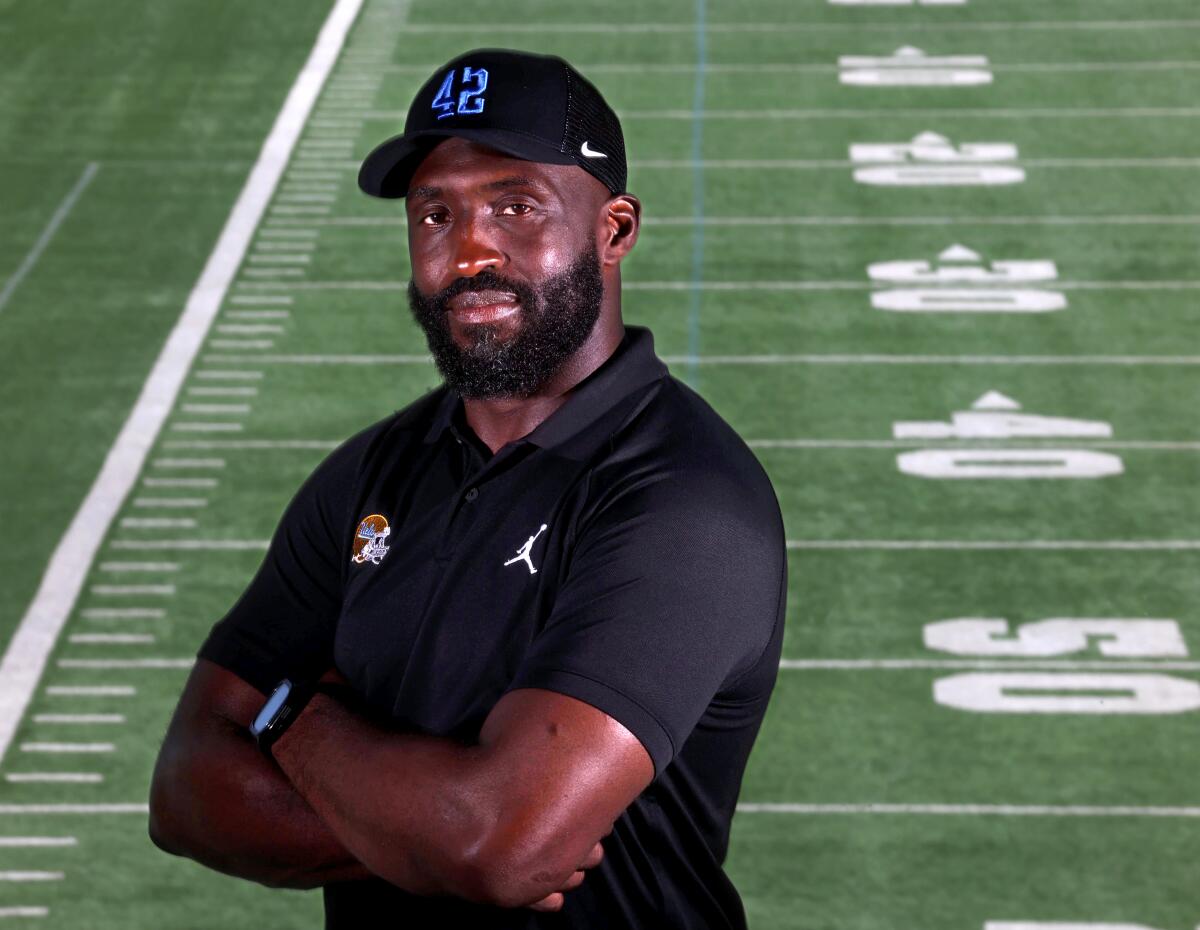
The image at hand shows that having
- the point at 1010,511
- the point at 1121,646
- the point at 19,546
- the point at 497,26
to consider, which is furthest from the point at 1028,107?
the point at 19,546

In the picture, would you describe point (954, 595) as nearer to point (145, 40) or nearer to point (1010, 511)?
point (1010, 511)

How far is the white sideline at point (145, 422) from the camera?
524 cm

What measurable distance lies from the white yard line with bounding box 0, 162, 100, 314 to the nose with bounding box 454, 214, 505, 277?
18.0ft

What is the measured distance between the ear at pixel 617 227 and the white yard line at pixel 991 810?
2.78 m

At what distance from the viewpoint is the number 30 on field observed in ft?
16.4

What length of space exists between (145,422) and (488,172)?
4.64m

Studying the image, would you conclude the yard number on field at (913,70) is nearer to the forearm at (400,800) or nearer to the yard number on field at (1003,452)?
the yard number on field at (1003,452)

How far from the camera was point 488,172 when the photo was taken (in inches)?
76.7

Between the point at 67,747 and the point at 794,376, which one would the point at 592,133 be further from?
the point at 794,376

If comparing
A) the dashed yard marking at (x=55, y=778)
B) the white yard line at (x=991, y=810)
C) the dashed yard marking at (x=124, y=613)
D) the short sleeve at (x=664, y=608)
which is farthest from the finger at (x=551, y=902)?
the dashed yard marking at (x=124, y=613)

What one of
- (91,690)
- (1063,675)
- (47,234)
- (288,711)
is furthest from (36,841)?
(47,234)

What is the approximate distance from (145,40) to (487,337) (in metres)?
8.17

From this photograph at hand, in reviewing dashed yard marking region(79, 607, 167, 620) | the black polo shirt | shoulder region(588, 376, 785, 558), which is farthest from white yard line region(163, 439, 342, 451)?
shoulder region(588, 376, 785, 558)

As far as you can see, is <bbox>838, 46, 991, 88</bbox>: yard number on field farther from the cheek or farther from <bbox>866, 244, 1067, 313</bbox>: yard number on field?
the cheek
